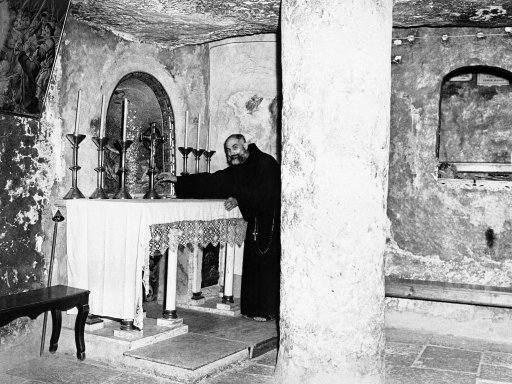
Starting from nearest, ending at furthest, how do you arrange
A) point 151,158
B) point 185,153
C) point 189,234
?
point 189,234
point 151,158
point 185,153

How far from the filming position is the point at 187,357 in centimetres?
429

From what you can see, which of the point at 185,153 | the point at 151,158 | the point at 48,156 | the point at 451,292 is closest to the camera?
the point at 48,156

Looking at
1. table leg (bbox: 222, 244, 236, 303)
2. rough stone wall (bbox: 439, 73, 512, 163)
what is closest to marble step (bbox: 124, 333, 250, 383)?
table leg (bbox: 222, 244, 236, 303)

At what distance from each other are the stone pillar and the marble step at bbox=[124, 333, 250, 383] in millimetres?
894

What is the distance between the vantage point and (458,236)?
573 cm

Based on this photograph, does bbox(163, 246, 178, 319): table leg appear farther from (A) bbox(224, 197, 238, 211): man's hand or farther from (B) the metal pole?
(B) the metal pole

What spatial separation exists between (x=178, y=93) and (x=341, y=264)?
147 inches

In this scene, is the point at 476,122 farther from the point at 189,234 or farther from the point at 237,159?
the point at 189,234

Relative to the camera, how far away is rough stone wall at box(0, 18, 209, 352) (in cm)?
436

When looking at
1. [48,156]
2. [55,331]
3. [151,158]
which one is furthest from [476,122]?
[55,331]

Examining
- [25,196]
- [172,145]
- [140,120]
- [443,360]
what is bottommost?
[443,360]

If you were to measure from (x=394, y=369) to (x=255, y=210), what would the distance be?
7.03 feet

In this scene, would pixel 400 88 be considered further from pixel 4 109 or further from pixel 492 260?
pixel 4 109

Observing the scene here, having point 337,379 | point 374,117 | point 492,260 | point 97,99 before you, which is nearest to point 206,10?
point 97,99
